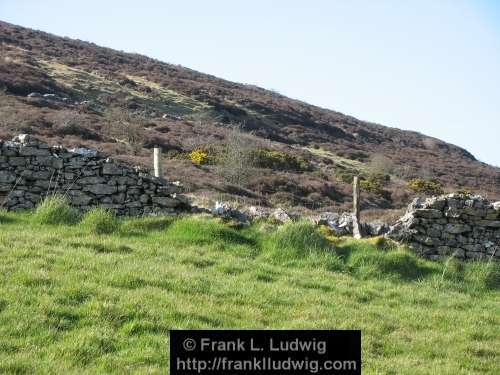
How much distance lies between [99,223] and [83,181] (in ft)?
7.38

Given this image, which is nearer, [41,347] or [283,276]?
[41,347]

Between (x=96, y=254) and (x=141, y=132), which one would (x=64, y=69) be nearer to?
(x=141, y=132)

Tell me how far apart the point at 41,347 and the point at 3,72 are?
118 feet

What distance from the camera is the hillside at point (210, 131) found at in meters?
26.0

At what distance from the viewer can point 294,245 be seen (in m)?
10.4

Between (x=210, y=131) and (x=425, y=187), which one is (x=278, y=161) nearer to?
(x=210, y=131)

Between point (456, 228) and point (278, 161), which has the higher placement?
point (456, 228)

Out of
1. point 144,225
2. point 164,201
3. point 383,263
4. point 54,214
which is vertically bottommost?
point 54,214

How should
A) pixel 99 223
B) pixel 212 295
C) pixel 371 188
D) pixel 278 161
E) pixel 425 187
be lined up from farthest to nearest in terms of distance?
1. pixel 425 187
2. pixel 278 161
3. pixel 371 188
4. pixel 99 223
5. pixel 212 295

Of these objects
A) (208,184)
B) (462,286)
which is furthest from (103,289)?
(208,184)

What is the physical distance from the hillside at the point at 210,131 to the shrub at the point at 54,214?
17.0 feet
